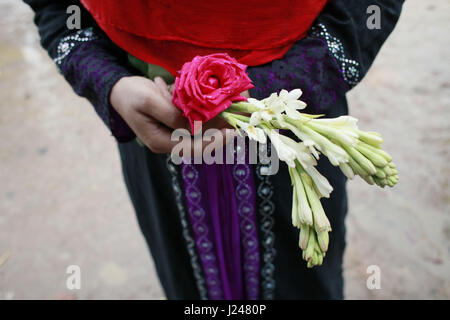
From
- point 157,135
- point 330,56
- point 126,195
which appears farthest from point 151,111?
point 126,195

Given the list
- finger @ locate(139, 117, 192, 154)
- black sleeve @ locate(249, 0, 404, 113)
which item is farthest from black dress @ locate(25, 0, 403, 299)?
finger @ locate(139, 117, 192, 154)

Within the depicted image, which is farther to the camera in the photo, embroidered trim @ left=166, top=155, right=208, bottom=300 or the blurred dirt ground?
the blurred dirt ground

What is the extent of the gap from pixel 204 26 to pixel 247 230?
A: 1.75 ft

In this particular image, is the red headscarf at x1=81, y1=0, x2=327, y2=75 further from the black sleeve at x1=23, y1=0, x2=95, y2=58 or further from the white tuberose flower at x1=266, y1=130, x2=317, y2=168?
the white tuberose flower at x1=266, y1=130, x2=317, y2=168

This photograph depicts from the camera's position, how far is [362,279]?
5.54 feet

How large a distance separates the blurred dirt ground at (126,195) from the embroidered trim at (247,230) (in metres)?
0.72

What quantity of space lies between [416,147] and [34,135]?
8.42ft

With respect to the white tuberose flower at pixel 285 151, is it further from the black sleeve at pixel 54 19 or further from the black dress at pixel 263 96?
the black sleeve at pixel 54 19

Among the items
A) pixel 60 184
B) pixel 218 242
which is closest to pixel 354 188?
pixel 218 242

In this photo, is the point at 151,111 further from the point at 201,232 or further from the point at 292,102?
the point at 201,232

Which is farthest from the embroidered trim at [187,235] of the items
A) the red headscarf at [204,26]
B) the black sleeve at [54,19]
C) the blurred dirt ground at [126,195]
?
the blurred dirt ground at [126,195]

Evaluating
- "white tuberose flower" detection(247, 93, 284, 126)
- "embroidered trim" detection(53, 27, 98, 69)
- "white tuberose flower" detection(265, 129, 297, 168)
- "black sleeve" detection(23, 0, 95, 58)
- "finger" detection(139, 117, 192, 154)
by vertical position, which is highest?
"black sleeve" detection(23, 0, 95, 58)

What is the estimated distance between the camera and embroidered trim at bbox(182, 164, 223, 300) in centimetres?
94

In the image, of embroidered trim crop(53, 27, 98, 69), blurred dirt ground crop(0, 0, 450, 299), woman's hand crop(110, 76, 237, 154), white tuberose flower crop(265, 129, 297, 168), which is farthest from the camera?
blurred dirt ground crop(0, 0, 450, 299)
